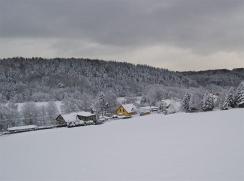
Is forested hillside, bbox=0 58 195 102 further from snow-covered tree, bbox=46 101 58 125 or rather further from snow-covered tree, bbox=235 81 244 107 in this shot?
snow-covered tree, bbox=235 81 244 107

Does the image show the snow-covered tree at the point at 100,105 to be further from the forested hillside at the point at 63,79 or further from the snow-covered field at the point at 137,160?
the snow-covered field at the point at 137,160

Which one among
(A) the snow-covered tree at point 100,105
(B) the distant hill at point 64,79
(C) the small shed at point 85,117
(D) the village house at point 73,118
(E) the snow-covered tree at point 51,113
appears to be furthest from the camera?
(B) the distant hill at point 64,79

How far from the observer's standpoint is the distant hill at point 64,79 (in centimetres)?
12212

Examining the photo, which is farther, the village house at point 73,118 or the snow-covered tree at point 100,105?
the snow-covered tree at point 100,105

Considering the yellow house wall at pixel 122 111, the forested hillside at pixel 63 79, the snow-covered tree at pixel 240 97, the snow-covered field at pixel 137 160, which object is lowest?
the yellow house wall at pixel 122 111

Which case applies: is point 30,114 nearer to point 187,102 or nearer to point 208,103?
point 187,102

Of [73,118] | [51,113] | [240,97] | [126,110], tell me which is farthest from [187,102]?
[51,113]

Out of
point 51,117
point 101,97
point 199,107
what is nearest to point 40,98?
point 101,97

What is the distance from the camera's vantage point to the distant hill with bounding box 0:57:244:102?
122m

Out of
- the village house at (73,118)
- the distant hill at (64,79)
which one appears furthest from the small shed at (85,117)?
the distant hill at (64,79)

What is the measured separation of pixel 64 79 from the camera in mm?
153875

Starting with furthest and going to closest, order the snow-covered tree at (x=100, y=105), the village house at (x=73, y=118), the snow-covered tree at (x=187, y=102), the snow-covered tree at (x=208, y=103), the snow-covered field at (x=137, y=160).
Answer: the snow-covered tree at (x=100, y=105), the snow-covered tree at (x=187, y=102), the snow-covered tree at (x=208, y=103), the village house at (x=73, y=118), the snow-covered field at (x=137, y=160)

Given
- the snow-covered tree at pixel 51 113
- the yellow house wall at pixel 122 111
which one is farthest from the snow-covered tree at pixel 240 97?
the snow-covered tree at pixel 51 113

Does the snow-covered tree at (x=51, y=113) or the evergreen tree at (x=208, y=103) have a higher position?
the evergreen tree at (x=208, y=103)
